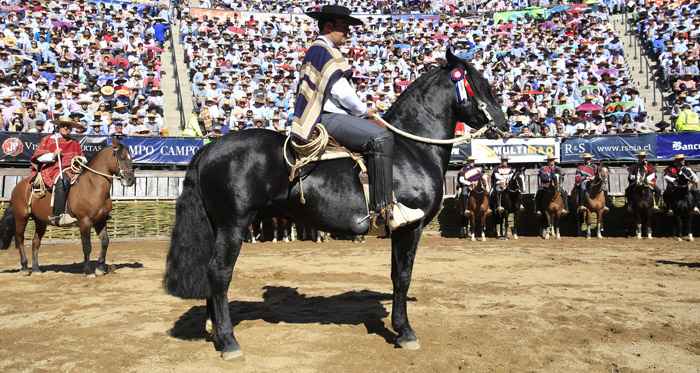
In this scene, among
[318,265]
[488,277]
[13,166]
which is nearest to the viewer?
[488,277]

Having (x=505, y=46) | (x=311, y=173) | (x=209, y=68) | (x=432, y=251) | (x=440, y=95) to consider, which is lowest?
(x=432, y=251)

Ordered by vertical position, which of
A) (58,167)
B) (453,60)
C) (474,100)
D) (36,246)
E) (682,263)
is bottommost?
(682,263)

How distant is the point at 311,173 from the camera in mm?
5297

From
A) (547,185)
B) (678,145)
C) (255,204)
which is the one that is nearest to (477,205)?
(547,185)

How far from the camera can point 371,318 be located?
640cm

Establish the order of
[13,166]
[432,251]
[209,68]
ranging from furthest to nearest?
1. [209,68]
2. [13,166]
3. [432,251]

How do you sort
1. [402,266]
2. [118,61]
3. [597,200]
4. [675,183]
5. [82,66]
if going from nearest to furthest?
1. [402,266]
2. [675,183]
3. [597,200]
4. [82,66]
5. [118,61]

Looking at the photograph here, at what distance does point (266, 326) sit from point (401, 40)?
25213 mm

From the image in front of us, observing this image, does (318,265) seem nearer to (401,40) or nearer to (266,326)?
(266,326)

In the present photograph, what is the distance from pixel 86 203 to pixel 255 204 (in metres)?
6.26

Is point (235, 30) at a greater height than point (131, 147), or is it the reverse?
point (235, 30)

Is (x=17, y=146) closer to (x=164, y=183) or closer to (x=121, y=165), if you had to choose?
(x=164, y=183)

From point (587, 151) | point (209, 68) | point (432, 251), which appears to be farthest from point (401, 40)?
point (432, 251)

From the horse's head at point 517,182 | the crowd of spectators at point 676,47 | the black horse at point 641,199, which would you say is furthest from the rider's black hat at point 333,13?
the crowd of spectators at point 676,47
